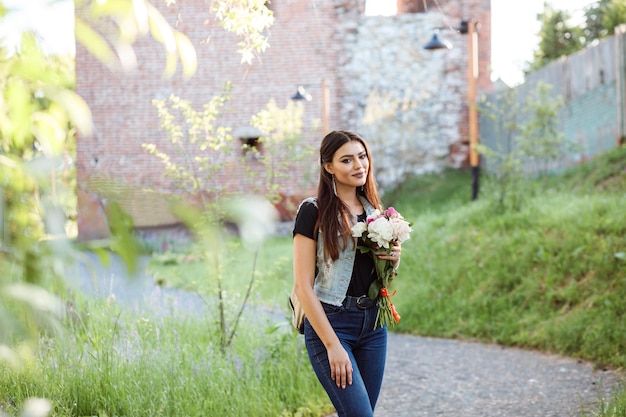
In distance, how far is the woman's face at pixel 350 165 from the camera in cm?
327

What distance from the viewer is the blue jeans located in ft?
9.79

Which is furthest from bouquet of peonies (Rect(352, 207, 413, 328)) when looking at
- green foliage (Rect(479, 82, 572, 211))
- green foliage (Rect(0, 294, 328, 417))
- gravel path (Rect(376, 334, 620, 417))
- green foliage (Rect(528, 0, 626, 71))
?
green foliage (Rect(528, 0, 626, 71))

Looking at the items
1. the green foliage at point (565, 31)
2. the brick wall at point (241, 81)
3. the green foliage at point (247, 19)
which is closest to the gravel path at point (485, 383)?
the green foliage at point (247, 19)

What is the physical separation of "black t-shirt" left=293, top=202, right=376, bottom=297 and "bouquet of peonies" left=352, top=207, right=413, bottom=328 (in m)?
0.04

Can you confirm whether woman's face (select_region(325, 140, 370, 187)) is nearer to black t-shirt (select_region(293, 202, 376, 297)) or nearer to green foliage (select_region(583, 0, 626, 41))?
black t-shirt (select_region(293, 202, 376, 297))

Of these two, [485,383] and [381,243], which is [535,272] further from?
[381,243]

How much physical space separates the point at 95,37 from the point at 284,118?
1396 centimetres

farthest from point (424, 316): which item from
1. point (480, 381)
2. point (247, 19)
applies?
point (247, 19)

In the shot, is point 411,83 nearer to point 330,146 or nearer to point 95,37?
point 330,146

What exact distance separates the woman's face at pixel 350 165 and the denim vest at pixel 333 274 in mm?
157

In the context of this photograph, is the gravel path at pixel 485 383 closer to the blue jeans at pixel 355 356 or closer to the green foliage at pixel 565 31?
the blue jeans at pixel 355 356

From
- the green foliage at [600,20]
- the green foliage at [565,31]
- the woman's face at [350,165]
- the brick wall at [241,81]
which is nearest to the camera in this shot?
the woman's face at [350,165]

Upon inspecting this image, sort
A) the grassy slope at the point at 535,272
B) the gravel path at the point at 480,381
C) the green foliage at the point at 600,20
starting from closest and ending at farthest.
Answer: the gravel path at the point at 480,381 → the grassy slope at the point at 535,272 → the green foliage at the point at 600,20

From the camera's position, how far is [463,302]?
8.76 m
